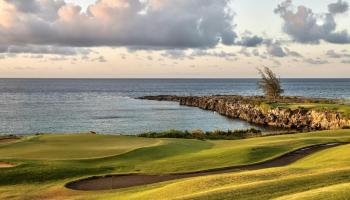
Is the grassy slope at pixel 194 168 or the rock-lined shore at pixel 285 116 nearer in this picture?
the grassy slope at pixel 194 168

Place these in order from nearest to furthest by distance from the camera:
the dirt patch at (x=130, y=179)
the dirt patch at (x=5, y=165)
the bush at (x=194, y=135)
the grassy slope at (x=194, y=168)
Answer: the grassy slope at (x=194, y=168) → the dirt patch at (x=130, y=179) → the dirt patch at (x=5, y=165) → the bush at (x=194, y=135)

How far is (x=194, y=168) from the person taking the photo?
25.7 m

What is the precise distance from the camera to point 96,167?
26.3 m

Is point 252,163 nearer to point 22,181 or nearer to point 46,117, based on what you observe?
point 22,181

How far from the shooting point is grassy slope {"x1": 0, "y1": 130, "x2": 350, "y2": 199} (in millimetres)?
15883

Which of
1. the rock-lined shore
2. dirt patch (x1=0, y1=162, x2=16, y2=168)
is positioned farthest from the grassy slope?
the rock-lined shore

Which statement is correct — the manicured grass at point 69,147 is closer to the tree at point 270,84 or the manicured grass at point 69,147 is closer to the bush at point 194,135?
the bush at point 194,135

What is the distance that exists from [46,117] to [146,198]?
8209cm

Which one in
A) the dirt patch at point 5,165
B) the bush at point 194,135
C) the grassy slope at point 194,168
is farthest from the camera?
the bush at point 194,135

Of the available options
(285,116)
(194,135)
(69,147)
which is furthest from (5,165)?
(285,116)

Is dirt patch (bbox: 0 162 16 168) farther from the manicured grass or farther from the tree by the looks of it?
the tree

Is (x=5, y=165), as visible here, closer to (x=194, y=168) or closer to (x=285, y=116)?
(x=194, y=168)

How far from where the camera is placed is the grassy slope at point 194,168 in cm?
1588

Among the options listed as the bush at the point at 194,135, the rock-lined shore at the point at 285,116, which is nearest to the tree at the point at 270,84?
the rock-lined shore at the point at 285,116
